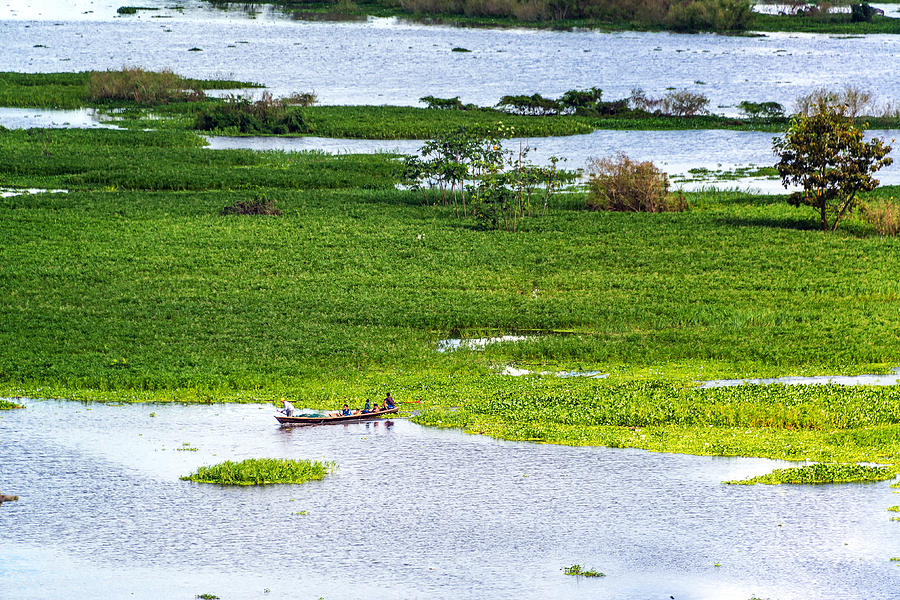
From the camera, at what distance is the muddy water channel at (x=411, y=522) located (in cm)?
2320

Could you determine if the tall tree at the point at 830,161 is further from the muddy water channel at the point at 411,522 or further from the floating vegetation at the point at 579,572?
the floating vegetation at the point at 579,572

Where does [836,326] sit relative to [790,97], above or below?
below

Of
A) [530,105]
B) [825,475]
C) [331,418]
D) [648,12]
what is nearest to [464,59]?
[648,12]

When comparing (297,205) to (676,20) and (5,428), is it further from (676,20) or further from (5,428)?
(676,20)

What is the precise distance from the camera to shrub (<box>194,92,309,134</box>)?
93625 millimetres

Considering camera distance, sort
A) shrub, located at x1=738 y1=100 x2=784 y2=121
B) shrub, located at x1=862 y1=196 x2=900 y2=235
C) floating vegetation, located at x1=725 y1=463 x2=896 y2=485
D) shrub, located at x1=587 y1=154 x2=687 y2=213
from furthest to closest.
Answer: shrub, located at x1=738 y1=100 x2=784 y2=121 → shrub, located at x1=587 y1=154 x2=687 y2=213 → shrub, located at x1=862 y1=196 x2=900 y2=235 → floating vegetation, located at x1=725 y1=463 x2=896 y2=485

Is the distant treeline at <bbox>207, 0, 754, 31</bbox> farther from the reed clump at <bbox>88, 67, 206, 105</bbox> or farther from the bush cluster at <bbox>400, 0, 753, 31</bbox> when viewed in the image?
the reed clump at <bbox>88, 67, 206, 105</bbox>

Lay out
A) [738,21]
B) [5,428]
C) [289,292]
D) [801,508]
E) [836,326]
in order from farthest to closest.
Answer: [738,21] < [289,292] < [836,326] < [5,428] < [801,508]

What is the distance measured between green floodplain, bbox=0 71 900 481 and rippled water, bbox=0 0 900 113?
56.7 m

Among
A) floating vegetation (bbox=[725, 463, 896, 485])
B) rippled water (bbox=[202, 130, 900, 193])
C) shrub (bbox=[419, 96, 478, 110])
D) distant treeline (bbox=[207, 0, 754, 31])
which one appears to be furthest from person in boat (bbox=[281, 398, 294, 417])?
distant treeline (bbox=[207, 0, 754, 31])

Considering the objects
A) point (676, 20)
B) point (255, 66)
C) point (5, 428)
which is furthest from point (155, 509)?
point (676, 20)

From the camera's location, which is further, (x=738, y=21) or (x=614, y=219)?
(x=738, y=21)

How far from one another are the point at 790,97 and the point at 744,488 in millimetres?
96400

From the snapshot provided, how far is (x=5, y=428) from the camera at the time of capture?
106 ft
